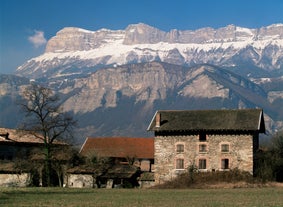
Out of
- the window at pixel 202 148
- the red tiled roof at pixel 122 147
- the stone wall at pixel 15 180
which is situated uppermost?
the red tiled roof at pixel 122 147

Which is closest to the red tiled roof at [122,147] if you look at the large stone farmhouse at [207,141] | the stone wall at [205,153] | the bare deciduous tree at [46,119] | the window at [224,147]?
the stone wall at [205,153]

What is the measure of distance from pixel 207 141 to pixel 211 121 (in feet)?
10.2

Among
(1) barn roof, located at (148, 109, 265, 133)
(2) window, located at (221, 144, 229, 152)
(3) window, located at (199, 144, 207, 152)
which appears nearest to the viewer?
(2) window, located at (221, 144, 229, 152)

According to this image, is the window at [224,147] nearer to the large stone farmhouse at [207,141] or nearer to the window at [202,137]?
the large stone farmhouse at [207,141]

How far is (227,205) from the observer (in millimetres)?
42781

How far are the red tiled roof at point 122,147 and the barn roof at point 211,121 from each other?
2134 cm

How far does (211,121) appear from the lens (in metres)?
84.0

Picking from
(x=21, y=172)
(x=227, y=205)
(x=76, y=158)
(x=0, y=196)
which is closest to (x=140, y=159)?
(x=76, y=158)

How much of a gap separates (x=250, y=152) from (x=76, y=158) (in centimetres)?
2225

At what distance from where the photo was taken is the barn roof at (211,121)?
267 feet

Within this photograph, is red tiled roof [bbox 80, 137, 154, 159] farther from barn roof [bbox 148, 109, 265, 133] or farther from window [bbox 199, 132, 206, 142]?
window [bbox 199, 132, 206, 142]

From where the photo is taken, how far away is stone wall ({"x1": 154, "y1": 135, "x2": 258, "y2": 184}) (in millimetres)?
80125

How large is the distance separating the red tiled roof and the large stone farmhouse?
22.5 m

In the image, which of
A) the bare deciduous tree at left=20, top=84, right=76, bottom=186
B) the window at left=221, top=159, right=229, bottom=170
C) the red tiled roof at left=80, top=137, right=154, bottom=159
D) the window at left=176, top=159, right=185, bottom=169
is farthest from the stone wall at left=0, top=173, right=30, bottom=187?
the red tiled roof at left=80, top=137, right=154, bottom=159
